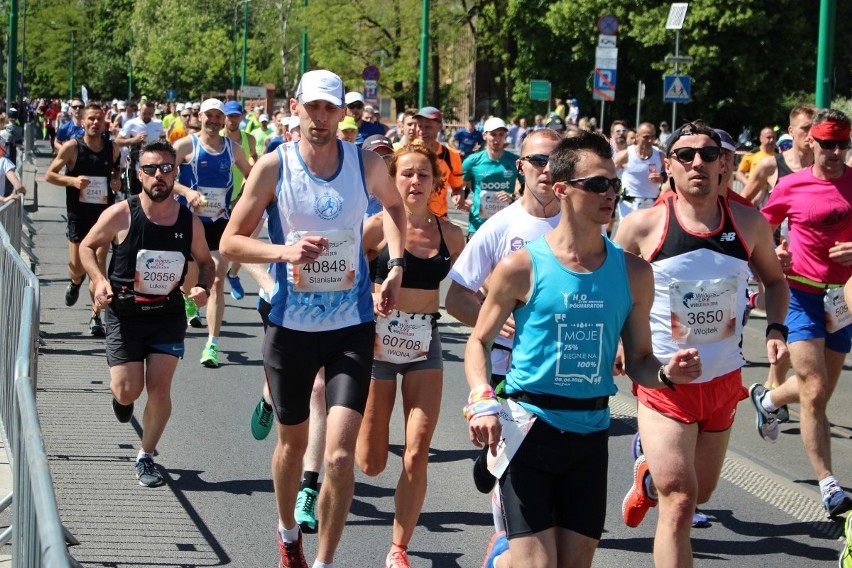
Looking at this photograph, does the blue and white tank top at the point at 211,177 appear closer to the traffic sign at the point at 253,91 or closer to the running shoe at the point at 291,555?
the running shoe at the point at 291,555

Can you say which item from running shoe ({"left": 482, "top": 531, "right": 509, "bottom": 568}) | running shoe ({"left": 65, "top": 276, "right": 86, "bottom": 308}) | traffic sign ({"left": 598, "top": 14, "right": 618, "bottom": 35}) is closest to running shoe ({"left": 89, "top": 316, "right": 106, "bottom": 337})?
running shoe ({"left": 65, "top": 276, "right": 86, "bottom": 308})

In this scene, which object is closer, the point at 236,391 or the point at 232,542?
the point at 232,542

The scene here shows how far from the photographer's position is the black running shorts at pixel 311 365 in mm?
5602

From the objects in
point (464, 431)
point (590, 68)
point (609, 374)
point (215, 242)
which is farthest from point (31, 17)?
point (609, 374)

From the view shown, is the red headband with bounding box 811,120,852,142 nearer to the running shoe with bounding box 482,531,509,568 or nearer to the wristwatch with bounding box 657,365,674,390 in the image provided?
the wristwatch with bounding box 657,365,674,390

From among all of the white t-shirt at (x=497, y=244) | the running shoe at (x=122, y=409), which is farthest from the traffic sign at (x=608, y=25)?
the white t-shirt at (x=497, y=244)

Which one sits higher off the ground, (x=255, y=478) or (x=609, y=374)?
(x=609, y=374)

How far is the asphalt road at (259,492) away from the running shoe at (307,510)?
211 millimetres

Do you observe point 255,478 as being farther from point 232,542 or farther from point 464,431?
point 464,431

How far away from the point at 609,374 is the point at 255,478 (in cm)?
341

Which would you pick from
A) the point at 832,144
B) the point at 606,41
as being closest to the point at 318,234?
the point at 832,144

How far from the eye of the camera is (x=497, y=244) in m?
5.82

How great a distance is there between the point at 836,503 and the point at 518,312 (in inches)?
122

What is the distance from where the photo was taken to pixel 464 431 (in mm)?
8789
